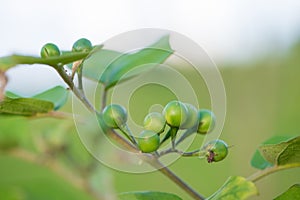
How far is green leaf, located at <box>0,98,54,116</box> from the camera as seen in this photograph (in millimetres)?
700

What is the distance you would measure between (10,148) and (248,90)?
5576 mm

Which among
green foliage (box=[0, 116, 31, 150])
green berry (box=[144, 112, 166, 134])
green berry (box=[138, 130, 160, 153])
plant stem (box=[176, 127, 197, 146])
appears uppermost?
green berry (box=[144, 112, 166, 134])

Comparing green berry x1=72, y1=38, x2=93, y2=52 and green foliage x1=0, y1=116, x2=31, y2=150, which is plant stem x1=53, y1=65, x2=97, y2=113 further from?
green foliage x1=0, y1=116, x2=31, y2=150

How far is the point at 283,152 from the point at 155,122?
17 cm

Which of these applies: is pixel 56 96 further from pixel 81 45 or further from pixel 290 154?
pixel 290 154

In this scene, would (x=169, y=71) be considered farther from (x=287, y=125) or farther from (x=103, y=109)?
(x=287, y=125)

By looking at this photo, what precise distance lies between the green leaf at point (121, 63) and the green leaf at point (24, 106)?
90 mm

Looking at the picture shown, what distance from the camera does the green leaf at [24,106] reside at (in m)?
0.70

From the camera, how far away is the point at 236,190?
60 cm

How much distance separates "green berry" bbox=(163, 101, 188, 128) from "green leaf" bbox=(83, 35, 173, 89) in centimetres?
16

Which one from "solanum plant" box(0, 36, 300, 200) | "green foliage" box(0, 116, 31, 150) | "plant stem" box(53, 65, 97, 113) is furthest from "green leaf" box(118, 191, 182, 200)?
"green foliage" box(0, 116, 31, 150)

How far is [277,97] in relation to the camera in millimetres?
6195

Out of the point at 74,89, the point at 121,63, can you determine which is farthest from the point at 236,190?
the point at 121,63

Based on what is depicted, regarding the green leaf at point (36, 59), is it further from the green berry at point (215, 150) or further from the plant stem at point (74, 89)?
the green berry at point (215, 150)
